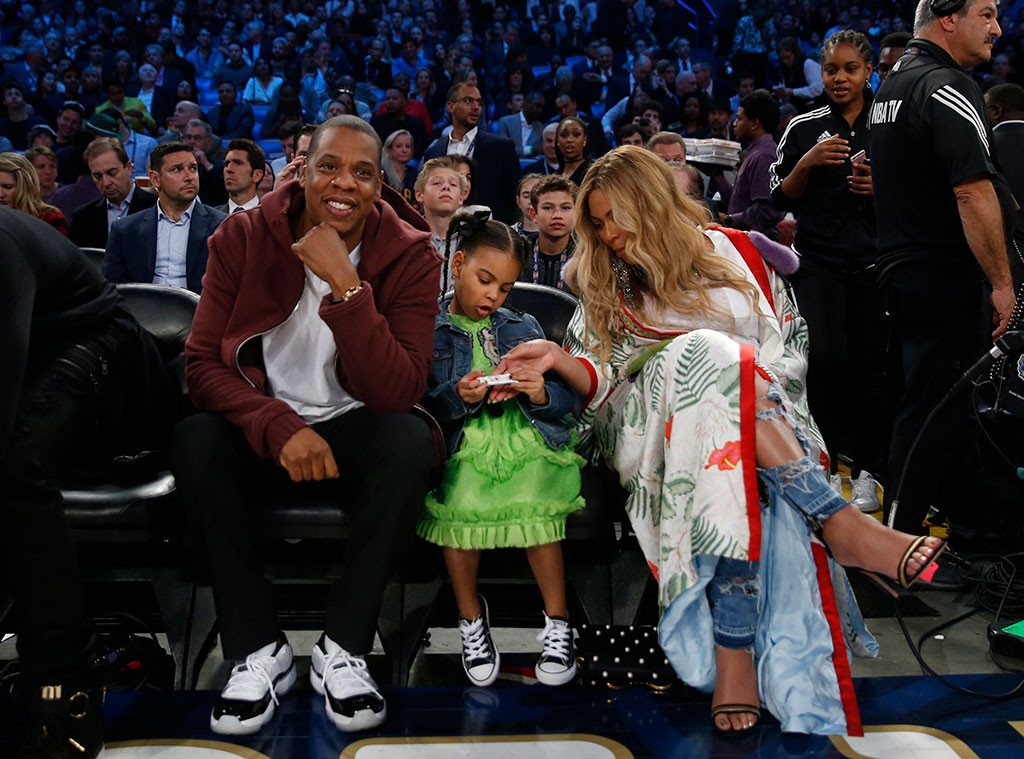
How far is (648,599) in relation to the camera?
98.2 inches

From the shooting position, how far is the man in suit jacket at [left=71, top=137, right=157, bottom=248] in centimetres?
551

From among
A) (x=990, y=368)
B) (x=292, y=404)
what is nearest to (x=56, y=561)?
(x=292, y=404)

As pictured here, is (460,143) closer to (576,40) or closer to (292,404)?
(292,404)

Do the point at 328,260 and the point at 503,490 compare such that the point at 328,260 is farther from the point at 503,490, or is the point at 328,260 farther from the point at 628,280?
the point at 628,280

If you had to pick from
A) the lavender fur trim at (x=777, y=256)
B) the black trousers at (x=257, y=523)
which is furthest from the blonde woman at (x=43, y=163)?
the lavender fur trim at (x=777, y=256)

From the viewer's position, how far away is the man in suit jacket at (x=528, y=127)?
881 centimetres

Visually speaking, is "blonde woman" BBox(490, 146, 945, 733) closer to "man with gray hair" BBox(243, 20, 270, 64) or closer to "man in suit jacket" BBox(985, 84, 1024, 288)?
"man in suit jacket" BBox(985, 84, 1024, 288)

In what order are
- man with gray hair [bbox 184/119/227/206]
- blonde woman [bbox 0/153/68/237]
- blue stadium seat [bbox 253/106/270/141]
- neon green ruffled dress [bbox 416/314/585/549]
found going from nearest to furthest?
neon green ruffled dress [bbox 416/314/585/549], blonde woman [bbox 0/153/68/237], man with gray hair [bbox 184/119/227/206], blue stadium seat [bbox 253/106/270/141]

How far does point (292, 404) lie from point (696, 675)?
112cm

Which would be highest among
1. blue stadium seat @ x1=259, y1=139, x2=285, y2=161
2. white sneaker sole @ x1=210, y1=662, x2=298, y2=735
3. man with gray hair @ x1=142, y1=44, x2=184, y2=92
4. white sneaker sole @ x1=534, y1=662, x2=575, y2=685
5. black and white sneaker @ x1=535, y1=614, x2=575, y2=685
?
man with gray hair @ x1=142, y1=44, x2=184, y2=92

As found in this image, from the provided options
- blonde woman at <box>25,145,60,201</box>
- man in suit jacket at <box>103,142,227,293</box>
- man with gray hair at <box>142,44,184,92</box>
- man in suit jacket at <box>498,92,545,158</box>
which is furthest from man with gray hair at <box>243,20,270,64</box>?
man in suit jacket at <box>103,142,227,293</box>

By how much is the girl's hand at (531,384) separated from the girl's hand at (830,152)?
2.03 metres

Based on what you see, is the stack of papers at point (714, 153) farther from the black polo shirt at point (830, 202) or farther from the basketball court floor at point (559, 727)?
the basketball court floor at point (559, 727)

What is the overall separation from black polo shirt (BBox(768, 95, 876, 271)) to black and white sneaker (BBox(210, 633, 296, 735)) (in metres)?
2.68
